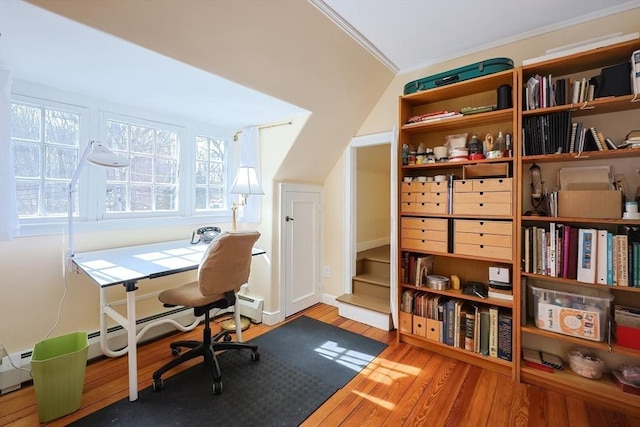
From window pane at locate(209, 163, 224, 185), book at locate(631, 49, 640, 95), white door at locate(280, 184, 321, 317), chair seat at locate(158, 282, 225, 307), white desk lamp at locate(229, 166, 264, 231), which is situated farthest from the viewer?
window pane at locate(209, 163, 224, 185)

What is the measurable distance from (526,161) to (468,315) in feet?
3.84

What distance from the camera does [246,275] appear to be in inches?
81.0

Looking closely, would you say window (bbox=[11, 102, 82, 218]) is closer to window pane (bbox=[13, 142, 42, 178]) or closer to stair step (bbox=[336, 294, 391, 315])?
window pane (bbox=[13, 142, 42, 178])

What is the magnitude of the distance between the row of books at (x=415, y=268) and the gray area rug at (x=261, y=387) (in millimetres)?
615

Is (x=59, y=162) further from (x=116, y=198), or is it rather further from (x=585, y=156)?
(x=585, y=156)

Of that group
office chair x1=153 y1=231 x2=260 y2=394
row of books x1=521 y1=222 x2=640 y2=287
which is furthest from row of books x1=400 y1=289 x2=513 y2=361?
office chair x1=153 y1=231 x2=260 y2=394

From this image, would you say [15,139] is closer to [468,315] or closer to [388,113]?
[388,113]

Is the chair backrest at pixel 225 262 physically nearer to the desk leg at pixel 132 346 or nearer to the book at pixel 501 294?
the desk leg at pixel 132 346

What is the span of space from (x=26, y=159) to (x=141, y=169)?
0.71 meters

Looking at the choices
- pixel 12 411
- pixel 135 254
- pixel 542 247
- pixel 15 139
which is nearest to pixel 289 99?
pixel 135 254

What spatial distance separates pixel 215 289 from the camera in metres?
1.86

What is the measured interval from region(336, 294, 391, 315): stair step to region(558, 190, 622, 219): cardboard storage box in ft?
5.20

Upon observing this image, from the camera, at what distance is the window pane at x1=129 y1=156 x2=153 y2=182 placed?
2443mm

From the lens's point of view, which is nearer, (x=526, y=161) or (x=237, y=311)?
(x=526, y=161)
